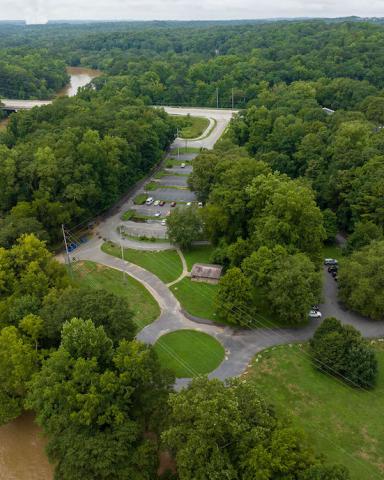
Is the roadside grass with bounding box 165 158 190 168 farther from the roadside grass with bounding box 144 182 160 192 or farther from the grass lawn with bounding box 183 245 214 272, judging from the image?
the grass lawn with bounding box 183 245 214 272

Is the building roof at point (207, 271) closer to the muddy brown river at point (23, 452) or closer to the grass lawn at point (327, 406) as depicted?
the grass lawn at point (327, 406)

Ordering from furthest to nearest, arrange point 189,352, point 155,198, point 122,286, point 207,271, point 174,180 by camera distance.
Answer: point 174,180 → point 155,198 → point 207,271 → point 122,286 → point 189,352

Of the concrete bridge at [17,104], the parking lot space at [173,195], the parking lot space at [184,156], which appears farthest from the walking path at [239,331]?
the concrete bridge at [17,104]

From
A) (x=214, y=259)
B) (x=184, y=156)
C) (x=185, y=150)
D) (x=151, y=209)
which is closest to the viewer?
(x=214, y=259)

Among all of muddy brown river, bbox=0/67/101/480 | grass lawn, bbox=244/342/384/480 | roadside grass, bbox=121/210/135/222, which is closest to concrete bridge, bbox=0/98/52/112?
roadside grass, bbox=121/210/135/222

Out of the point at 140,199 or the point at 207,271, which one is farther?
the point at 140,199

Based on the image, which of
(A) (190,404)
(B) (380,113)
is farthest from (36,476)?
(B) (380,113)

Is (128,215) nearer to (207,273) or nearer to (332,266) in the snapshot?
(207,273)

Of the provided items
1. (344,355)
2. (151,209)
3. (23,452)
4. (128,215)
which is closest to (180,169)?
(151,209)
